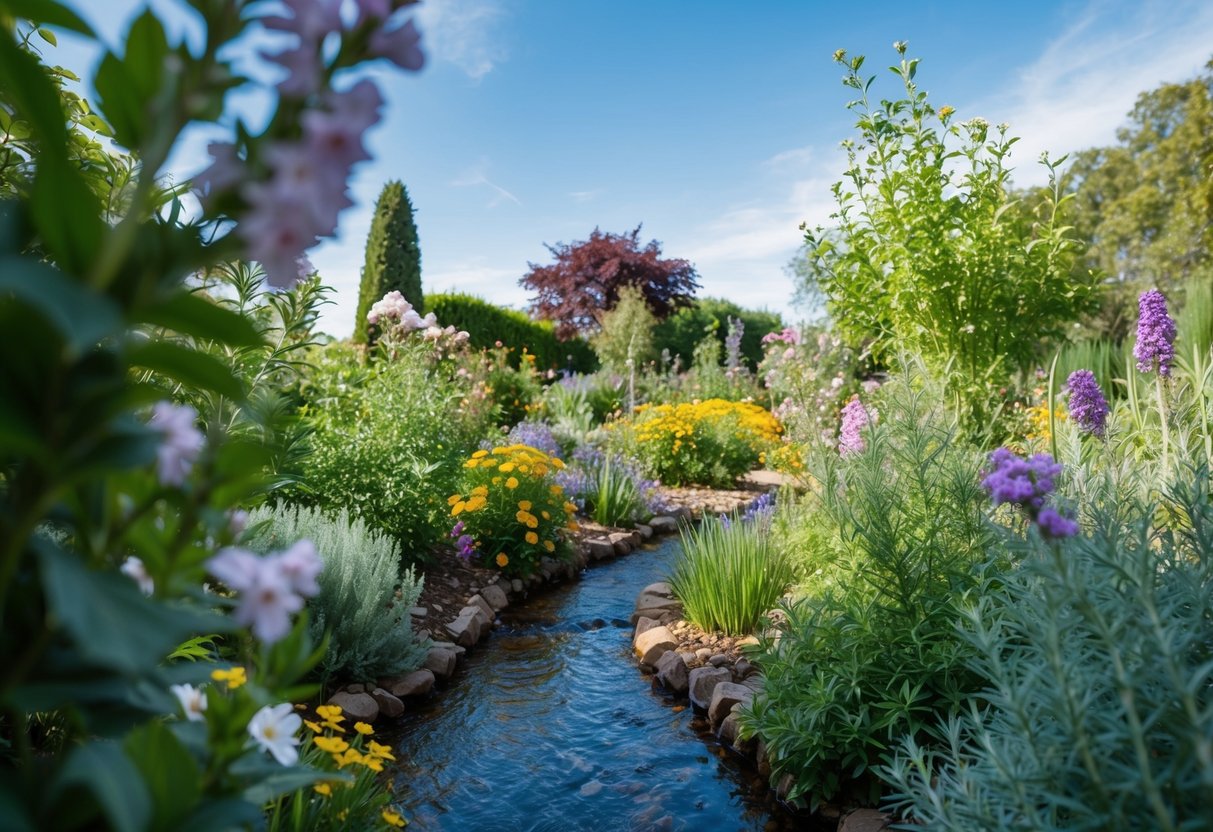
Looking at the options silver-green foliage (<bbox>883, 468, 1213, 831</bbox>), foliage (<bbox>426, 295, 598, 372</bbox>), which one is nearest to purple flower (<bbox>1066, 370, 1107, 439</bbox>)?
silver-green foliage (<bbox>883, 468, 1213, 831</bbox>)

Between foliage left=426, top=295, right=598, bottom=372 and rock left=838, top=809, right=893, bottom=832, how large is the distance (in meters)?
9.59

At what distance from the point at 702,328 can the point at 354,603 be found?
16.3 metres

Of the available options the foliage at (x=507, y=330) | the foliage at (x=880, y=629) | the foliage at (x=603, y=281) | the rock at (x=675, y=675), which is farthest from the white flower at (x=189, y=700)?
the foliage at (x=603, y=281)

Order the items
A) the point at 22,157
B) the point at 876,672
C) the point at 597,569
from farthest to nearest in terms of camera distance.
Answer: the point at 597,569, the point at 876,672, the point at 22,157

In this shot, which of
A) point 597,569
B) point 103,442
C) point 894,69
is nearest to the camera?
point 103,442

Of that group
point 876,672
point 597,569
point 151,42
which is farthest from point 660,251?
point 151,42

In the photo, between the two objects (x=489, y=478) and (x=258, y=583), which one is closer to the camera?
(x=258, y=583)

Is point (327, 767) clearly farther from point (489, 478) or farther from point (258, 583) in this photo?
point (489, 478)

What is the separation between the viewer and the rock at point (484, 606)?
15.1ft

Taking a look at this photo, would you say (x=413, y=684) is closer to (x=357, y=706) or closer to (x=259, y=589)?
(x=357, y=706)

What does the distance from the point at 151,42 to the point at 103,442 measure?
1.27 ft

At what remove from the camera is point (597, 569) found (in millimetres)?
A: 6152

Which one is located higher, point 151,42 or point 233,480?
point 151,42

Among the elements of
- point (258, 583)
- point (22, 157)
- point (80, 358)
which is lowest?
point (258, 583)
